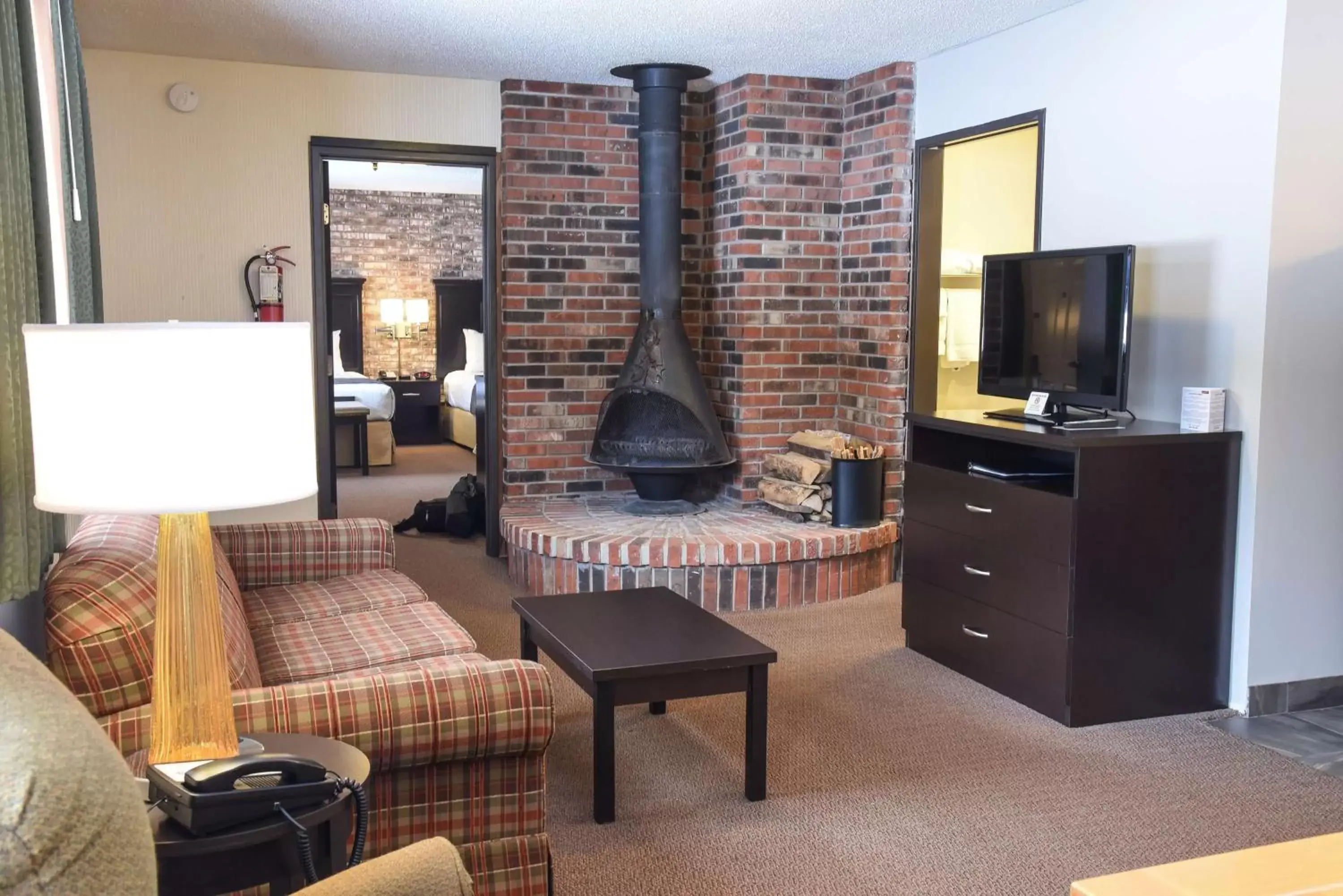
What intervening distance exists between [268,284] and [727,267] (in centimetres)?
214

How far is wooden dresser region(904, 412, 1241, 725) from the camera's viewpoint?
3449 millimetres

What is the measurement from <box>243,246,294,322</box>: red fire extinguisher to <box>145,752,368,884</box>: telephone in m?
3.99

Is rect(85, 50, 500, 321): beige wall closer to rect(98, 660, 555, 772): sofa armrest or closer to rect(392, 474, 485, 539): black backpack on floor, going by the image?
rect(392, 474, 485, 539): black backpack on floor

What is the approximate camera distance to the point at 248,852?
161cm

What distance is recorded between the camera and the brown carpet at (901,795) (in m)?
2.62

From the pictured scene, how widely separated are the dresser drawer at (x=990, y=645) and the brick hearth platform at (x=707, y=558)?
68 cm

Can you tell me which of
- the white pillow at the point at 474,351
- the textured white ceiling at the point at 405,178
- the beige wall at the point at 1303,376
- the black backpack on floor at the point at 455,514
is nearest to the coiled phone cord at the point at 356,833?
the beige wall at the point at 1303,376

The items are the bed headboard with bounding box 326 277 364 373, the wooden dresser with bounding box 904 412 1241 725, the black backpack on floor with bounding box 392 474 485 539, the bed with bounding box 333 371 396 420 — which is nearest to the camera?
the wooden dresser with bounding box 904 412 1241 725

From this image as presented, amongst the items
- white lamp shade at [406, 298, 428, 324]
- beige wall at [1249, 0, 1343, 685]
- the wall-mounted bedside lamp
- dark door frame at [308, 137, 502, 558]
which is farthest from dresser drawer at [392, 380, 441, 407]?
beige wall at [1249, 0, 1343, 685]

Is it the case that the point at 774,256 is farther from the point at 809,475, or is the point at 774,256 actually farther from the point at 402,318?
the point at 402,318

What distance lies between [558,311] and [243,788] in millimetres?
4297

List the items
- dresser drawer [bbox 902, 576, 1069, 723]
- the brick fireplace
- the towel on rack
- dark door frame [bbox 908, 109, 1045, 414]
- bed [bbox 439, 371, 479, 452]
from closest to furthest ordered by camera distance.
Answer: dresser drawer [bbox 902, 576, 1069, 723], dark door frame [bbox 908, 109, 1045, 414], the brick fireplace, the towel on rack, bed [bbox 439, 371, 479, 452]

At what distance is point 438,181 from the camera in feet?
34.5

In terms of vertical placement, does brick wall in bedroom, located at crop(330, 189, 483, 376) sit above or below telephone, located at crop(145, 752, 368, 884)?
above
